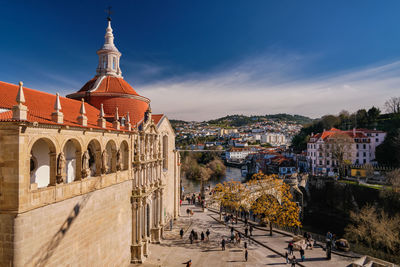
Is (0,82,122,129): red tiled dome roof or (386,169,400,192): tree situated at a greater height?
(0,82,122,129): red tiled dome roof

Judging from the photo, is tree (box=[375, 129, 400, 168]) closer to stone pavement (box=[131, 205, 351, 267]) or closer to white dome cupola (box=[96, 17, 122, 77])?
stone pavement (box=[131, 205, 351, 267])

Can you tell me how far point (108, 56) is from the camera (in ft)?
91.5

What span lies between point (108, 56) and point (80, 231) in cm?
2094

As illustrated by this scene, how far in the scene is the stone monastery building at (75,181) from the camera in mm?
9297

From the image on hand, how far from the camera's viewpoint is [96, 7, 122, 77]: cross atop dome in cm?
2772

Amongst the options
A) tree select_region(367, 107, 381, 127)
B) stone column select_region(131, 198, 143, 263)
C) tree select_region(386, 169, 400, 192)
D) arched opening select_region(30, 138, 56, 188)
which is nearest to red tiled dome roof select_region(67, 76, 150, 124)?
stone column select_region(131, 198, 143, 263)

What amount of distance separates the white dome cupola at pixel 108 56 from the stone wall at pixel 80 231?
591 inches

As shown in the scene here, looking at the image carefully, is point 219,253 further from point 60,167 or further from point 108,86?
point 108,86

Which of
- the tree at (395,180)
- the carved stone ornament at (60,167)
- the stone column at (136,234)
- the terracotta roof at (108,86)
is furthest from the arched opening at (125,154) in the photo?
the tree at (395,180)

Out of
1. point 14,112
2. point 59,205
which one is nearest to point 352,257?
point 59,205

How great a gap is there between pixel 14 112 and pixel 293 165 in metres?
80.7

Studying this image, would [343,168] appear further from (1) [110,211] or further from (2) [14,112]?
(2) [14,112]

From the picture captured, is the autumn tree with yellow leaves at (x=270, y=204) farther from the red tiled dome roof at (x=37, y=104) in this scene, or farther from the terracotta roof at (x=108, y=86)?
the red tiled dome roof at (x=37, y=104)

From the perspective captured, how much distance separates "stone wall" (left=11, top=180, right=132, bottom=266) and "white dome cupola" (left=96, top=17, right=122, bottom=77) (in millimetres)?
15009
